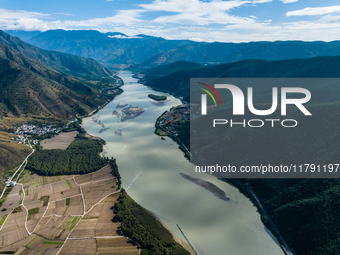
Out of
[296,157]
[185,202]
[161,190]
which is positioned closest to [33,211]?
[161,190]

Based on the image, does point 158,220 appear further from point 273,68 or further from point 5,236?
point 273,68

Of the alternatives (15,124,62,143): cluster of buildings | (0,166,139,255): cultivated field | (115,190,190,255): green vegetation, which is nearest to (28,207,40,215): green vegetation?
(0,166,139,255): cultivated field

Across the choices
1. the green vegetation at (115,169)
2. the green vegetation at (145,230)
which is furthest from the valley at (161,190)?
the green vegetation at (115,169)

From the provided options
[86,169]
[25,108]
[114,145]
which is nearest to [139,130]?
[114,145]

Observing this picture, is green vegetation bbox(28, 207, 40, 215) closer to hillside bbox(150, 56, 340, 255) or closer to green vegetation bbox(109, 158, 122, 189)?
green vegetation bbox(109, 158, 122, 189)

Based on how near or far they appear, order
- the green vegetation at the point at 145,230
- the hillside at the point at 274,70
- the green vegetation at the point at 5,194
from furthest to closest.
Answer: the hillside at the point at 274,70
the green vegetation at the point at 5,194
the green vegetation at the point at 145,230

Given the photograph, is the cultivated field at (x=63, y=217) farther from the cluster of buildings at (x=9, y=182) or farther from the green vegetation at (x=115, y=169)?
the cluster of buildings at (x=9, y=182)

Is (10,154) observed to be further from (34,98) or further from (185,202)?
(185,202)
